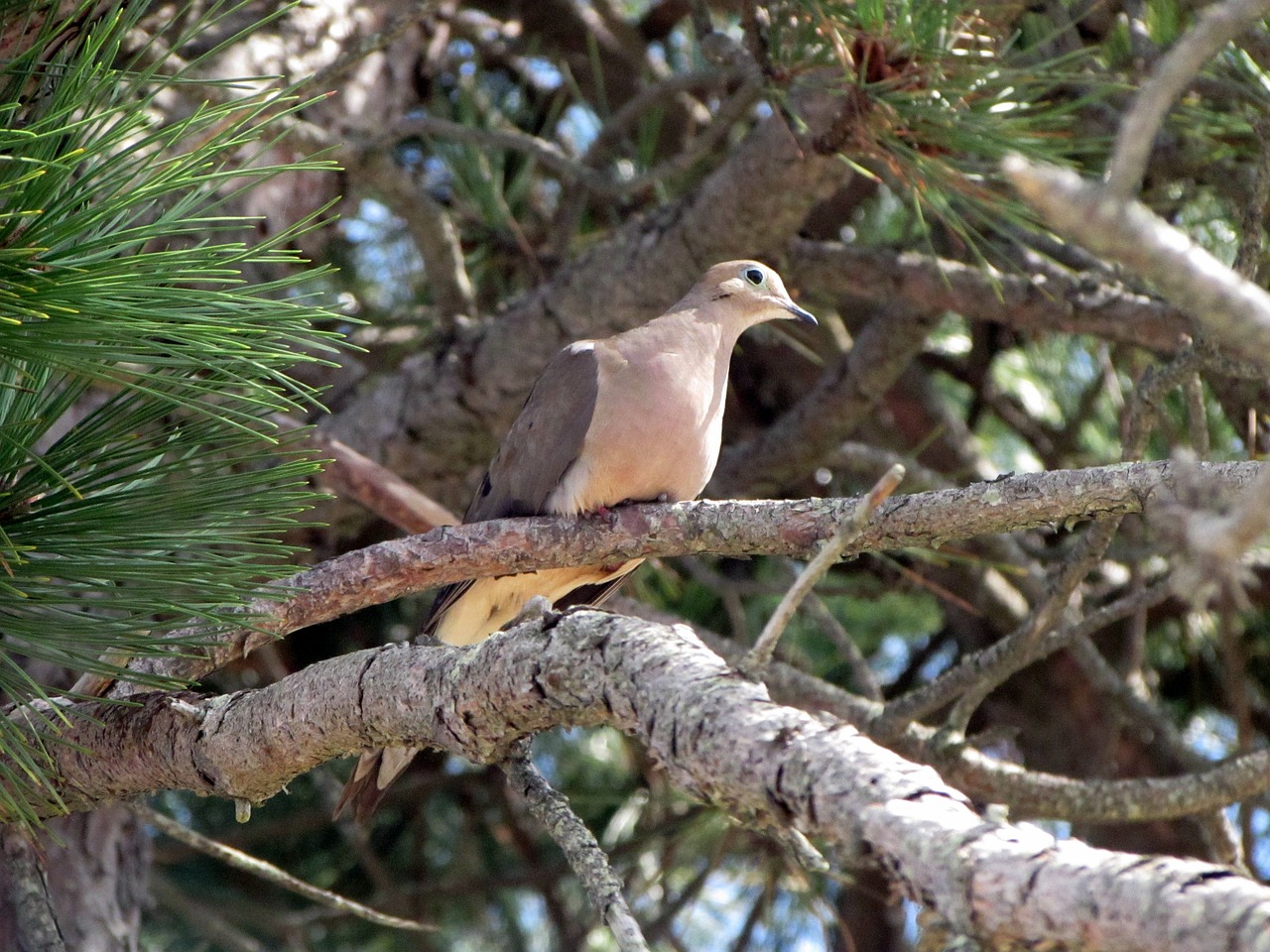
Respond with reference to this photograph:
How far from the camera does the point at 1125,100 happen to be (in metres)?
3.37

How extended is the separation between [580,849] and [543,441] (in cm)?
150

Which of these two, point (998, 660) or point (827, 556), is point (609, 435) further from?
point (827, 556)

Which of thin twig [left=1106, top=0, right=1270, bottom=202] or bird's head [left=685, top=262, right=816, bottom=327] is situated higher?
thin twig [left=1106, top=0, right=1270, bottom=202]

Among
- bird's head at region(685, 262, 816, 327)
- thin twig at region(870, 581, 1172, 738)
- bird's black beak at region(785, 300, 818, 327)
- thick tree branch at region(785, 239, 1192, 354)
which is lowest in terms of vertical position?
thin twig at region(870, 581, 1172, 738)

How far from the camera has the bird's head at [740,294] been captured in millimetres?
3020

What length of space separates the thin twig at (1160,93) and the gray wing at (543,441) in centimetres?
200

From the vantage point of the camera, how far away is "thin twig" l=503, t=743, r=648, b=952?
3.97 feet

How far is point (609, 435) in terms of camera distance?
8.71 ft

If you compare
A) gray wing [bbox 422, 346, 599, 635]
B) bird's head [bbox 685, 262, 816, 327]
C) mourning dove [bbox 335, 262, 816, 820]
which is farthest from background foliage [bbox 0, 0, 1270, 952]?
gray wing [bbox 422, 346, 599, 635]

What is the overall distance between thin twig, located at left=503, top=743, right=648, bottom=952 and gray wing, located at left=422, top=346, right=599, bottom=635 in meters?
1.14

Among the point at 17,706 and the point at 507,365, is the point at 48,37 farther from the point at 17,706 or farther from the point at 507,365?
the point at 507,365

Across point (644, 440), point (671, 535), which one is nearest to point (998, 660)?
point (644, 440)

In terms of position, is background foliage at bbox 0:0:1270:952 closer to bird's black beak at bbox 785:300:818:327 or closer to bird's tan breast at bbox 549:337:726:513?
bird's black beak at bbox 785:300:818:327

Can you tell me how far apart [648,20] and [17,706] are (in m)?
3.41
